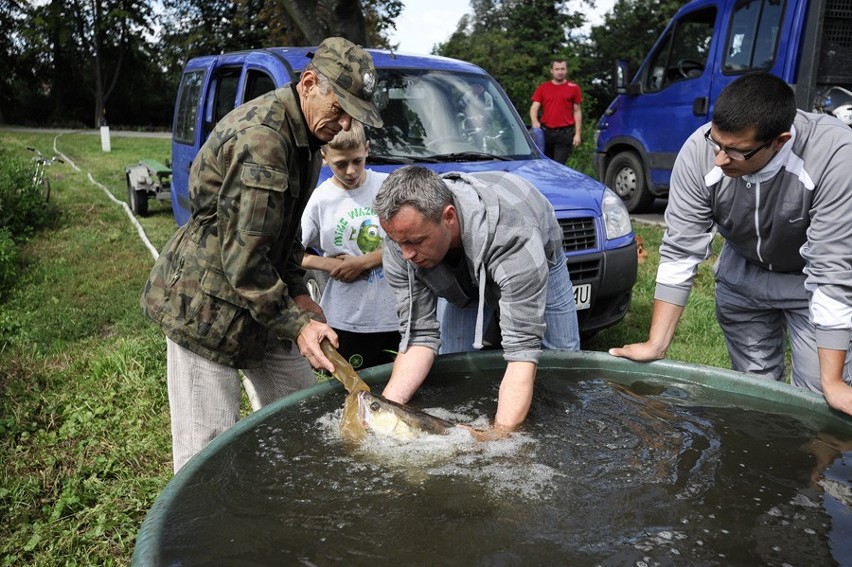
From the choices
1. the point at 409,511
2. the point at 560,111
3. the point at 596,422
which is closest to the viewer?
the point at 409,511

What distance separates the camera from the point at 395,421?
2453mm

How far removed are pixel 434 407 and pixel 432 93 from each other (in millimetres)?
3068

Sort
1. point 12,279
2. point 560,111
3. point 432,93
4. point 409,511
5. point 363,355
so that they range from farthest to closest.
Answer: point 560,111, point 12,279, point 432,93, point 363,355, point 409,511

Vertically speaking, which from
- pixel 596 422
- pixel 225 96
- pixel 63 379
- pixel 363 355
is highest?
pixel 225 96

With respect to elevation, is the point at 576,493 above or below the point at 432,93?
below

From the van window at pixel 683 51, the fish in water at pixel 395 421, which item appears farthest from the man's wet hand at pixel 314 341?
the van window at pixel 683 51

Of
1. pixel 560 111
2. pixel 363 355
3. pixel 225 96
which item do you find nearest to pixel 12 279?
pixel 225 96

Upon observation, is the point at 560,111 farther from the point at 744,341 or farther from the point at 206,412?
the point at 206,412

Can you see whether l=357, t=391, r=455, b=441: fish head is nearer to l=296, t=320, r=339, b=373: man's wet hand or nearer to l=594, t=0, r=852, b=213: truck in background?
l=296, t=320, r=339, b=373: man's wet hand

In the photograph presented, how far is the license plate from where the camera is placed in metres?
4.68

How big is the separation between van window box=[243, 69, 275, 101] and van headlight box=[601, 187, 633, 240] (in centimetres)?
249

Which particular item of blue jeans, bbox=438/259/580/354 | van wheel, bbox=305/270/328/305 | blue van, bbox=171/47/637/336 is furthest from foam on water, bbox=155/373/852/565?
blue van, bbox=171/47/637/336

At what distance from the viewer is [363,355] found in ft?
13.9

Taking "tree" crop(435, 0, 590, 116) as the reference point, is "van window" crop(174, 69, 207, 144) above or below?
below
